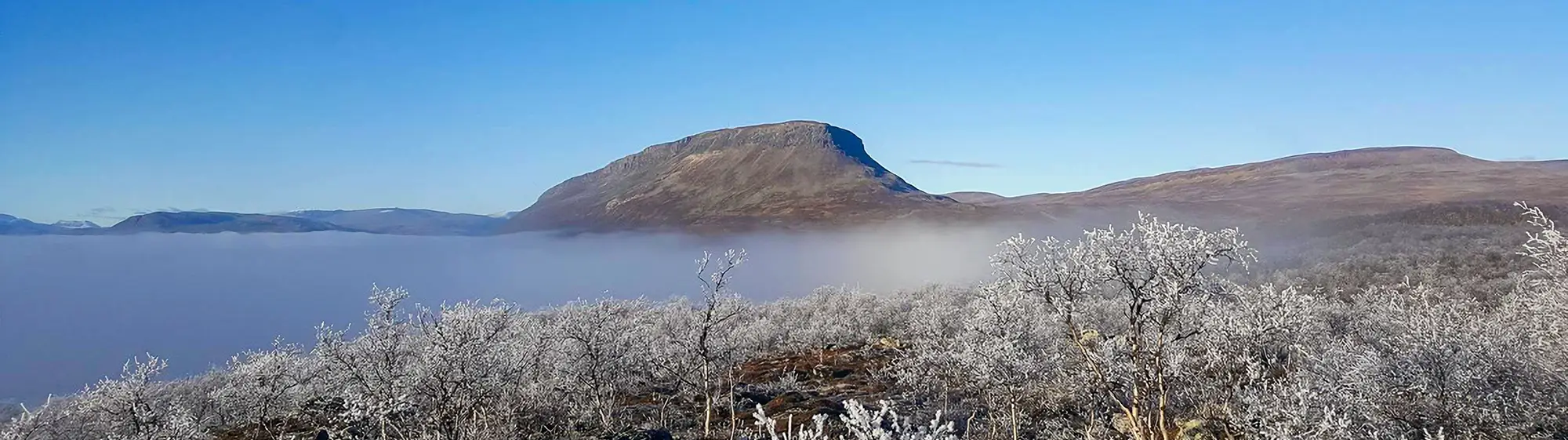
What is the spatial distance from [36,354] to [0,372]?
1024 inches

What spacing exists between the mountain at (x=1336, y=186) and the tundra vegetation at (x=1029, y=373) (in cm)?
7011

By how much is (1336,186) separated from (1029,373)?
117491 millimetres

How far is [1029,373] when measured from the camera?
1430cm

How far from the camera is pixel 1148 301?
9578 mm

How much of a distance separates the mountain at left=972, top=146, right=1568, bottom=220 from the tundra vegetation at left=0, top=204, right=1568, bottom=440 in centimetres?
7011

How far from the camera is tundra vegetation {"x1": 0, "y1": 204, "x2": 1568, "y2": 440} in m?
9.52

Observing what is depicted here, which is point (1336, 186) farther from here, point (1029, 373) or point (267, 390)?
point (267, 390)

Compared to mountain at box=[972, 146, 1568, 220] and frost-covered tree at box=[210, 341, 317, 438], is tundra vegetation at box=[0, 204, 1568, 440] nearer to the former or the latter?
frost-covered tree at box=[210, 341, 317, 438]

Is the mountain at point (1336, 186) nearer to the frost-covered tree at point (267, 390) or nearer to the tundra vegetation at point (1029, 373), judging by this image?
the tundra vegetation at point (1029, 373)

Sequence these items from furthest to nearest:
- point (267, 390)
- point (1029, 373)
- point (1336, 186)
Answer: point (1336, 186) → point (267, 390) → point (1029, 373)

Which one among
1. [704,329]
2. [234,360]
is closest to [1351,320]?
[704,329]

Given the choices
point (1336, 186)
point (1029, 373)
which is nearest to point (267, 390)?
point (1029, 373)

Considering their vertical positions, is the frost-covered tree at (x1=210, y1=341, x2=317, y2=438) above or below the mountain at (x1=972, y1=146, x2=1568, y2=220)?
below

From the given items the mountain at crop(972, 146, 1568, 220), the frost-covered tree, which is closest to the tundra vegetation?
the frost-covered tree
